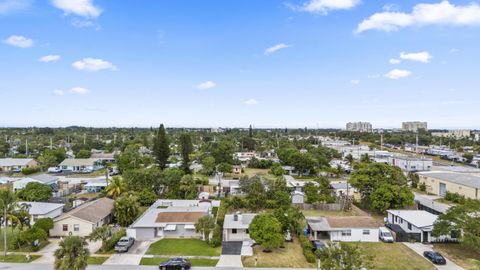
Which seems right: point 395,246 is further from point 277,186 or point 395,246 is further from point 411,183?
→ point 411,183

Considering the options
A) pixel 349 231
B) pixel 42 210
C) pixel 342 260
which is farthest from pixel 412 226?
pixel 42 210

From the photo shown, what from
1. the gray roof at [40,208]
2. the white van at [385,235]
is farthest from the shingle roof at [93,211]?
the white van at [385,235]

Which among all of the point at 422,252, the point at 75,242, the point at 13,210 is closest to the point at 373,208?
the point at 422,252

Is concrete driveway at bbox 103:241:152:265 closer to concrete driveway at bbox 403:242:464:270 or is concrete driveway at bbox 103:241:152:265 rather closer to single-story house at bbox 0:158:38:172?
concrete driveway at bbox 403:242:464:270

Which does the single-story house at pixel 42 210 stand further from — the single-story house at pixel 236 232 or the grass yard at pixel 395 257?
the grass yard at pixel 395 257

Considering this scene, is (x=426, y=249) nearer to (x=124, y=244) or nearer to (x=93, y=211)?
(x=124, y=244)

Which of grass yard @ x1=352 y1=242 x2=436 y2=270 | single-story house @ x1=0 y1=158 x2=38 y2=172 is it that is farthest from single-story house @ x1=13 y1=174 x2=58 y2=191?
grass yard @ x1=352 y1=242 x2=436 y2=270
